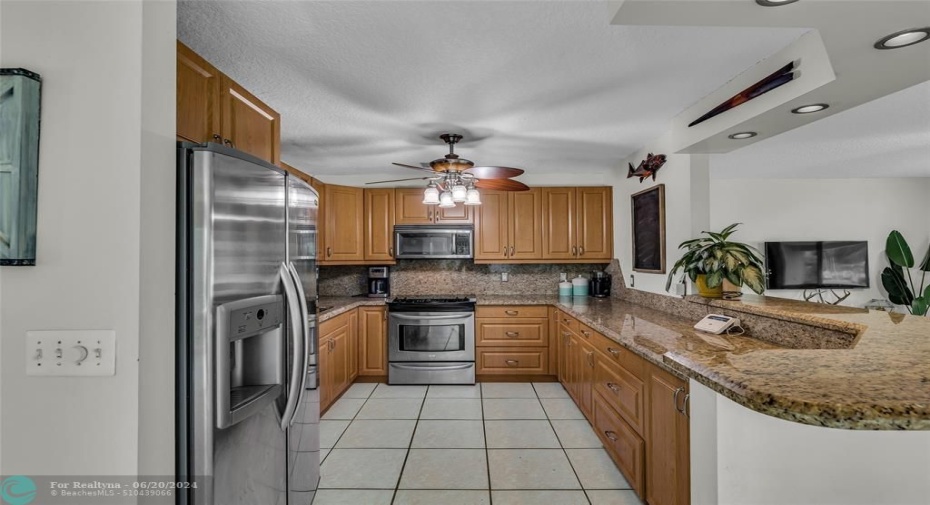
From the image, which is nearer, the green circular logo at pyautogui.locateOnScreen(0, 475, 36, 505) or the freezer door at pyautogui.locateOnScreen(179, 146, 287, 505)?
the green circular logo at pyautogui.locateOnScreen(0, 475, 36, 505)

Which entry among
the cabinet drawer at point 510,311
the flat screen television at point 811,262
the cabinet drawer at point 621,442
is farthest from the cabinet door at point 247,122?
the flat screen television at point 811,262

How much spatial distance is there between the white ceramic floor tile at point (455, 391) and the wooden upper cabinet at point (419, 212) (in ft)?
5.54

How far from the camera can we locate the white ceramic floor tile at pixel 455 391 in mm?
3623

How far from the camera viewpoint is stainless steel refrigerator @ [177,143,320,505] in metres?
1.17

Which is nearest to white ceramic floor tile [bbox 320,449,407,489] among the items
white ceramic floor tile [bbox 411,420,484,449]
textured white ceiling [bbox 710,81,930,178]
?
white ceramic floor tile [bbox 411,420,484,449]

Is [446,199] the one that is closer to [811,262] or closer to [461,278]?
[461,278]

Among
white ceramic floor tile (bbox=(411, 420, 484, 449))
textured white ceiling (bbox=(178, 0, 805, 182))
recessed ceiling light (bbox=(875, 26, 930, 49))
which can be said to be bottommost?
white ceramic floor tile (bbox=(411, 420, 484, 449))

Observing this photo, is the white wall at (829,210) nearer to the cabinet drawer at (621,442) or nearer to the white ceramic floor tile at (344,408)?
the cabinet drawer at (621,442)

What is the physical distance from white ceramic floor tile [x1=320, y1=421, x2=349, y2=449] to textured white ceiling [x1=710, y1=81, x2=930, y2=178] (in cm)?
398

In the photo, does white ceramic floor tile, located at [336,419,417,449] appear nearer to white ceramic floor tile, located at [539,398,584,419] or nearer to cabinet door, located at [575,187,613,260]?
white ceramic floor tile, located at [539,398,584,419]

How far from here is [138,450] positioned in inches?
40.9

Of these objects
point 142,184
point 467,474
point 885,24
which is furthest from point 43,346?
point 885,24

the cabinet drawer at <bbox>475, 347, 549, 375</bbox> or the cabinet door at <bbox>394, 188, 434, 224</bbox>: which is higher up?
the cabinet door at <bbox>394, 188, 434, 224</bbox>

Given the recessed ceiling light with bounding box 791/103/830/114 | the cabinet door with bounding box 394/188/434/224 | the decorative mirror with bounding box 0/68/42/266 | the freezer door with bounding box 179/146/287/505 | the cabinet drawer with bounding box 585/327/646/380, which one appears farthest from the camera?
the cabinet door with bounding box 394/188/434/224
